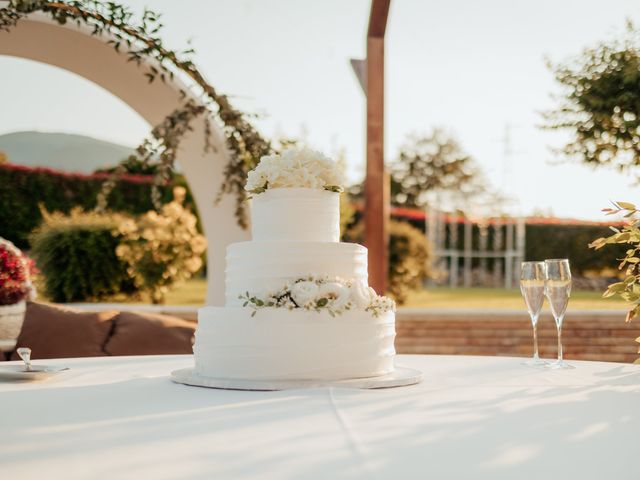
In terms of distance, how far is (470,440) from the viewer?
3.84 ft

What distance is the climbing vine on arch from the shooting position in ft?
14.4

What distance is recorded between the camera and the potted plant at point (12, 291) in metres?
5.43

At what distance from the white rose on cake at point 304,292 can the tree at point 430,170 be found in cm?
2734

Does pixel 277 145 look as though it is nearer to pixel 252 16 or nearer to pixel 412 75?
pixel 252 16

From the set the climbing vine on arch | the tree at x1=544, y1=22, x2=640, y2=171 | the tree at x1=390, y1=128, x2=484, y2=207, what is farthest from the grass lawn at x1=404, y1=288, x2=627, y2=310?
the tree at x1=390, y1=128, x2=484, y2=207

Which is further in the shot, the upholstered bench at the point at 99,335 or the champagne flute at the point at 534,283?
the upholstered bench at the point at 99,335

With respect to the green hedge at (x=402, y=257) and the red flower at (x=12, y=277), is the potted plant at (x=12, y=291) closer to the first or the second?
the red flower at (x=12, y=277)

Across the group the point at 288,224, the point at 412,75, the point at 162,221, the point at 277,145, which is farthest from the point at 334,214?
the point at 412,75

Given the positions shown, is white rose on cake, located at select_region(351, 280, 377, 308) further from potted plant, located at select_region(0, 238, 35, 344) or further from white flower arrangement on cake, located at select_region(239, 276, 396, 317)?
potted plant, located at select_region(0, 238, 35, 344)

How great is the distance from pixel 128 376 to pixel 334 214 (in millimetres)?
699

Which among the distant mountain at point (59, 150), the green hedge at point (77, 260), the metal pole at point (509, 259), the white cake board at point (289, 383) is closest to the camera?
the white cake board at point (289, 383)

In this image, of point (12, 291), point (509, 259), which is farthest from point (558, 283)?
point (509, 259)

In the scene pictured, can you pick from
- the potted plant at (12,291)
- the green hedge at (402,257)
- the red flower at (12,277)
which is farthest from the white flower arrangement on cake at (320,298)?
the green hedge at (402,257)

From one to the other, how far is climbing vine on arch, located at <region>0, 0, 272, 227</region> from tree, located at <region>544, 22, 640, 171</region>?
7.10 metres
